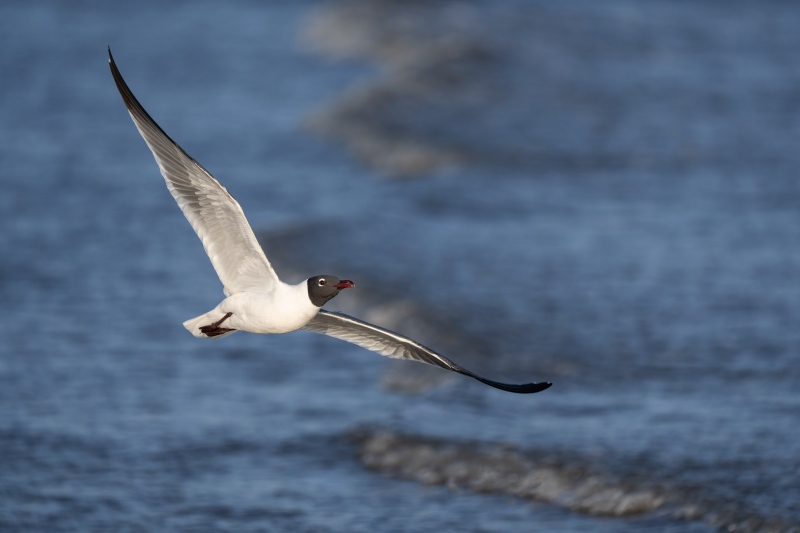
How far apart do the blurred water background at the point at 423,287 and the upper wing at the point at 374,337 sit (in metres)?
1.11

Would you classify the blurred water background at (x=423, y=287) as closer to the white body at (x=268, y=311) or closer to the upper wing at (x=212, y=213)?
the white body at (x=268, y=311)

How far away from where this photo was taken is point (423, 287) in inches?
505

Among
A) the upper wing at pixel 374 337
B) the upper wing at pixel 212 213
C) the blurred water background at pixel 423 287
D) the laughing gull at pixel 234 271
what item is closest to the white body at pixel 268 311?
the laughing gull at pixel 234 271

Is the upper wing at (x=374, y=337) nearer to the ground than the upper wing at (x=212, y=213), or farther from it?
nearer to the ground

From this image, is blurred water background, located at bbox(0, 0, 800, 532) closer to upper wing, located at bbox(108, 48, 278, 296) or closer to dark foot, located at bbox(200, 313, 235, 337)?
dark foot, located at bbox(200, 313, 235, 337)

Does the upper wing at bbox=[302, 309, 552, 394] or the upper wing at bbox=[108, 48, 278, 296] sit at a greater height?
the upper wing at bbox=[108, 48, 278, 296]

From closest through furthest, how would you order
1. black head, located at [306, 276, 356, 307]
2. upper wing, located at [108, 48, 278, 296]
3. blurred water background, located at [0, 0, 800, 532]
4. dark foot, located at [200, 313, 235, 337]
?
black head, located at [306, 276, 356, 307] → upper wing, located at [108, 48, 278, 296] → dark foot, located at [200, 313, 235, 337] → blurred water background, located at [0, 0, 800, 532]

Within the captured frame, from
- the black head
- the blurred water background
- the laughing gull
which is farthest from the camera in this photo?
the blurred water background

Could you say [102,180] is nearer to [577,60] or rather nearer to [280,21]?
[577,60]

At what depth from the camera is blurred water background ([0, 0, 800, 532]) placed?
8.83m

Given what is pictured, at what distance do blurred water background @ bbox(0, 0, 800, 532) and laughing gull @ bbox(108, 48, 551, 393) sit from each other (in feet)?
4.90

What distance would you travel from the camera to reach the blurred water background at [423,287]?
29.0 feet

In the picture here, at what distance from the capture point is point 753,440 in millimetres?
9258

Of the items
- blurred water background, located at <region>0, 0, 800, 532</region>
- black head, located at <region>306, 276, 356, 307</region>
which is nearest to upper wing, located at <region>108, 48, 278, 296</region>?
black head, located at <region>306, 276, 356, 307</region>
